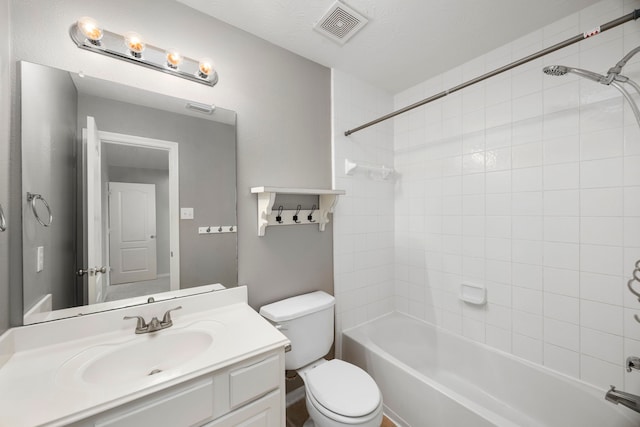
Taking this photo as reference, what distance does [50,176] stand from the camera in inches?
40.7

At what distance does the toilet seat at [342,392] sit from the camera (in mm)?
1166

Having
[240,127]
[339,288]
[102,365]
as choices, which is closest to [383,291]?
[339,288]

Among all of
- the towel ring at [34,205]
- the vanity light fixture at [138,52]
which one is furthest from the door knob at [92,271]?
the vanity light fixture at [138,52]

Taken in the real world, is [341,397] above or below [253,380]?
below

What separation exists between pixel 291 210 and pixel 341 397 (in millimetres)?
1096

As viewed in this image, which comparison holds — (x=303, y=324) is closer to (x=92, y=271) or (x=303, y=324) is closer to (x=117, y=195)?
(x=92, y=271)

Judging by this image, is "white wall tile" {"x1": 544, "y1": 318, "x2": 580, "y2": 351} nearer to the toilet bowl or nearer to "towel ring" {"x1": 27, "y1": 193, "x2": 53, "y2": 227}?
the toilet bowl

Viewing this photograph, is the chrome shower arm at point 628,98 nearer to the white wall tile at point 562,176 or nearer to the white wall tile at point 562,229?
the white wall tile at point 562,176

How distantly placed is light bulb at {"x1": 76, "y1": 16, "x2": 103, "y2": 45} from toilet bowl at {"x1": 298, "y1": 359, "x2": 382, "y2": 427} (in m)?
1.93

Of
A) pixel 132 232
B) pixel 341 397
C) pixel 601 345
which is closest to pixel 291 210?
pixel 132 232

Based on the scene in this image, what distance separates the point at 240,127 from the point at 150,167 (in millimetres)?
532

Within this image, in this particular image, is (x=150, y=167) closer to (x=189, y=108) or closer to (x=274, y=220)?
(x=189, y=108)

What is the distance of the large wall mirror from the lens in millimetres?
1005

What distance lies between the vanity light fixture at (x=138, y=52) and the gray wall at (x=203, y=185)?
217 mm
